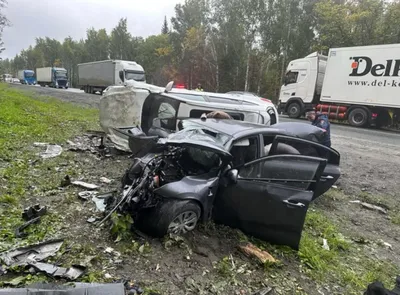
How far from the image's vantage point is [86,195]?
173 inches

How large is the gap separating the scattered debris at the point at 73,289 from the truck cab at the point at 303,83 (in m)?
17.4

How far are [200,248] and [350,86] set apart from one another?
1583 centimetres

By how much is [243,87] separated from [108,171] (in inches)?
997

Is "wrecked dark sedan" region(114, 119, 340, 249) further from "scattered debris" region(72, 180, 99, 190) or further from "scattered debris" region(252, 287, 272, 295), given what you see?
"scattered debris" region(72, 180, 99, 190)

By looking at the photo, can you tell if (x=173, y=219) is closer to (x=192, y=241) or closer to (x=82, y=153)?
(x=192, y=241)

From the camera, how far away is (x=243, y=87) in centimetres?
2959

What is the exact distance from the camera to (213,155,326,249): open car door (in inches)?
139

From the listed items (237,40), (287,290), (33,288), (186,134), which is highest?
(237,40)

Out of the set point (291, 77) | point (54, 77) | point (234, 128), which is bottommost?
point (234, 128)

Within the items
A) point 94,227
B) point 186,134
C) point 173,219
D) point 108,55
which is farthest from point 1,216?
point 108,55

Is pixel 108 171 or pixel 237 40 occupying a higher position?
pixel 237 40

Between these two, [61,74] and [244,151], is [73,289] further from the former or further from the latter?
[61,74]

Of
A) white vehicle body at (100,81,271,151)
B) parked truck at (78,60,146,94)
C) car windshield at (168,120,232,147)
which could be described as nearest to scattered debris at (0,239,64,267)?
car windshield at (168,120,232,147)

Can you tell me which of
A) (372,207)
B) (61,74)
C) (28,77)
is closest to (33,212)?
(372,207)
